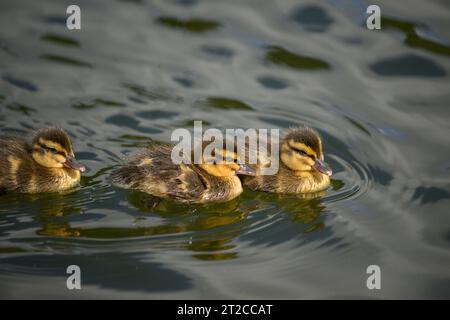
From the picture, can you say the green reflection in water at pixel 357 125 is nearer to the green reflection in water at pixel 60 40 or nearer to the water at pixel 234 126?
the water at pixel 234 126

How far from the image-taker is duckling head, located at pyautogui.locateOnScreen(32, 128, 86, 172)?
4.91 metres

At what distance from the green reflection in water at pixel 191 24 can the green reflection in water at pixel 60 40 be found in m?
0.85

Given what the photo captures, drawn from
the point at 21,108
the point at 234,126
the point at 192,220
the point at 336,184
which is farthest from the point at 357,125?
the point at 21,108

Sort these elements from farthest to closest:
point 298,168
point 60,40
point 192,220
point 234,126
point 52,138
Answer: point 60,40, point 234,126, point 298,168, point 52,138, point 192,220

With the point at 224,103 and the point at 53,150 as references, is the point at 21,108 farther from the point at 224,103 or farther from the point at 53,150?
the point at 224,103

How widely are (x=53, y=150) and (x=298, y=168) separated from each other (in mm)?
1614

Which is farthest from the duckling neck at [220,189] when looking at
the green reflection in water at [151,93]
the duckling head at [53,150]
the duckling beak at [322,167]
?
the green reflection in water at [151,93]

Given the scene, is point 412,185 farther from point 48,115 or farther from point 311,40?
point 48,115

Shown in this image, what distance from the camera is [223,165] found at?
5.02 m

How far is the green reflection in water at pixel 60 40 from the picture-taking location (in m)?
7.13

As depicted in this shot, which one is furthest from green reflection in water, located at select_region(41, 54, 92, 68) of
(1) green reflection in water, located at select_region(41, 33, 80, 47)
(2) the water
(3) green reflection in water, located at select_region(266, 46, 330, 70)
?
(3) green reflection in water, located at select_region(266, 46, 330, 70)

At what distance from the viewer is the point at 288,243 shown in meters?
4.54

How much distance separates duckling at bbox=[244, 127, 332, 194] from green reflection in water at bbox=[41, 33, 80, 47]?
8.98 feet

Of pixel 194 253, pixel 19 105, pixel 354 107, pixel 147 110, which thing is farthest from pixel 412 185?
pixel 19 105
